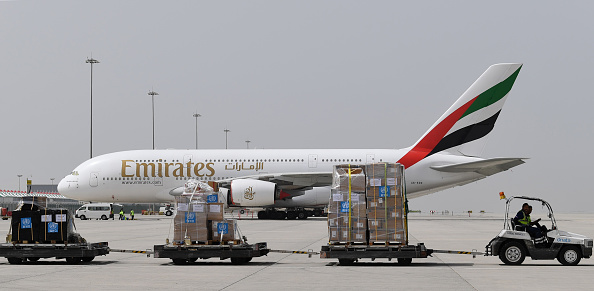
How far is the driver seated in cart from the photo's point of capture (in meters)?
17.7

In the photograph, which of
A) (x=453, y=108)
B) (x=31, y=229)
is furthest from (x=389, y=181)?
(x=453, y=108)

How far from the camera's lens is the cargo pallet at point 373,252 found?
17.7 meters

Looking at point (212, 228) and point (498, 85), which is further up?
point (498, 85)

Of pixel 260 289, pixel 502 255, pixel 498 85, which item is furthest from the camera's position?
pixel 498 85

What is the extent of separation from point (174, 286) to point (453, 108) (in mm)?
37862

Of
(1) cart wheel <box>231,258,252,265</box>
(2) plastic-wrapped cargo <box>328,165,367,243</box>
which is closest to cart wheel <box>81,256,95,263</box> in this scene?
(1) cart wheel <box>231,258,252,265</box>

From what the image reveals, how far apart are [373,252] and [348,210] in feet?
3.88

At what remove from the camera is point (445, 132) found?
4978cm

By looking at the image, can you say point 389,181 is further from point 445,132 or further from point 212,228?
point 445,132

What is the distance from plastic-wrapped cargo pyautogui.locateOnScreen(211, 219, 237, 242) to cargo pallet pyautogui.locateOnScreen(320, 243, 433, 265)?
2.48 meters

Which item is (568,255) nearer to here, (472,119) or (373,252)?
(373,252)

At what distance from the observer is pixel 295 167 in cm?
5094

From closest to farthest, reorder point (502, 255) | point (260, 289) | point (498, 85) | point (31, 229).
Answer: point (260, 289)
point (502, 255)
point (31, 229)
point (498, 85)

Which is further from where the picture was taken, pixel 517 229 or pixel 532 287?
pixel 517 229
